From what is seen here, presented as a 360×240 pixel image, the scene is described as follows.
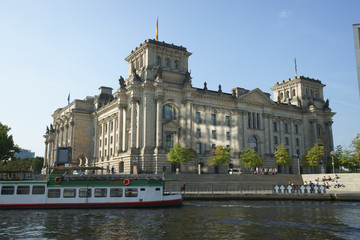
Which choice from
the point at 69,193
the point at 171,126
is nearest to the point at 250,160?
the point at 171,126

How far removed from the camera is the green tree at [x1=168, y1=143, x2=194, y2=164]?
6206cm

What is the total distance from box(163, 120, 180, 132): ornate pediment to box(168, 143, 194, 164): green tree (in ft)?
15.1

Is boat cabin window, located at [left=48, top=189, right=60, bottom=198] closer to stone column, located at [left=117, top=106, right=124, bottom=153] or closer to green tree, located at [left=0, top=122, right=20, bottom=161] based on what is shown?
stone column, located at [left=117, top=106, right=124, bottom=153]

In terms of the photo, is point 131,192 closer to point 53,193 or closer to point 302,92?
point 53,193

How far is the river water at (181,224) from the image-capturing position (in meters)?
20.7

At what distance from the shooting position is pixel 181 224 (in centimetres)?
2462

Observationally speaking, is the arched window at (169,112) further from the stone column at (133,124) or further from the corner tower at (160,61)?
the stone column at (133,124)

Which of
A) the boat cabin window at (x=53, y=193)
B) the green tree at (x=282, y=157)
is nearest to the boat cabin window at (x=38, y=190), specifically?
the boat cabin window at (x=53, y=193)

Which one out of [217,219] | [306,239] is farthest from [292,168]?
[306,239]

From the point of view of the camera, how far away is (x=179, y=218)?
2758 centimetres

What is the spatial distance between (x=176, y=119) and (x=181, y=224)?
4552 centimetres

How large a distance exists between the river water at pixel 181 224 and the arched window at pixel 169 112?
3668 cm

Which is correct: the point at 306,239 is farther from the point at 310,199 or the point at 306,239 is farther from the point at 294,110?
the point at 294,110

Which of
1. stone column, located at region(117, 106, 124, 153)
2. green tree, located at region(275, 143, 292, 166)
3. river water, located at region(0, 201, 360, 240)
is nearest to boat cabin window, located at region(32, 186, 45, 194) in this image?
river water, located at region(0, 201, 360, 240)
